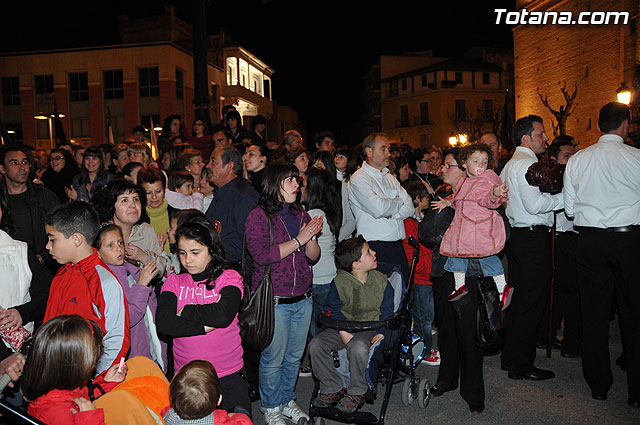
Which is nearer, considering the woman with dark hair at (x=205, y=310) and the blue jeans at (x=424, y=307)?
the woman with dark hair at (x=205, y=310)

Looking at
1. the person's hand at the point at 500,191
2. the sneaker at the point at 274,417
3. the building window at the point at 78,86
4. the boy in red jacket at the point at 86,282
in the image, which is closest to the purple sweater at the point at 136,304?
the boy in red jacket at the point at 86,282

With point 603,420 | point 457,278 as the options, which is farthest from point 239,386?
point 603,420

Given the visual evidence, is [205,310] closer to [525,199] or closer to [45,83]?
[525,199]

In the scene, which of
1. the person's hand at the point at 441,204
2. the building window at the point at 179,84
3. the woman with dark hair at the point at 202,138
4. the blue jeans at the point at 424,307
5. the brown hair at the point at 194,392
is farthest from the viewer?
the building window at the point at 179,84

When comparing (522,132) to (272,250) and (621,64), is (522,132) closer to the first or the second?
(272,250)

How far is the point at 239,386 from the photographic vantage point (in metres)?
3.55

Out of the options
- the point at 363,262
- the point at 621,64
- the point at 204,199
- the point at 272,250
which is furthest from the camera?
the point at 621,64

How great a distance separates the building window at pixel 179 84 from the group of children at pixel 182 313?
34319 mm

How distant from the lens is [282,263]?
4.40m

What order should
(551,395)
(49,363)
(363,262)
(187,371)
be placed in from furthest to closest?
(551,395) < (363,262) < (187,371) < (49,363)

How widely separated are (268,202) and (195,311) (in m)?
1.30

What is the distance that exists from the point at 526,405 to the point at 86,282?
156 inches

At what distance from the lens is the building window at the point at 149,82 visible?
35781 mm

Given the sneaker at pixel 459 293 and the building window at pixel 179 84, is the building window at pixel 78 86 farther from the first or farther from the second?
the sneaker at pixel 459 293
